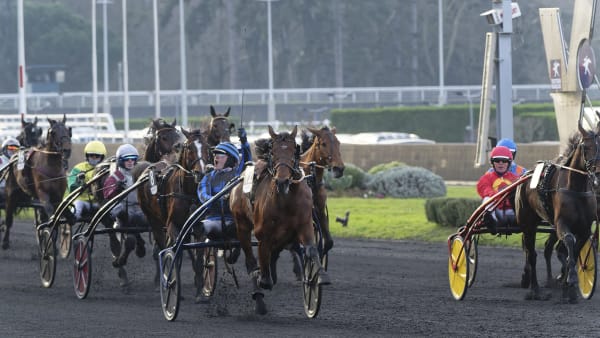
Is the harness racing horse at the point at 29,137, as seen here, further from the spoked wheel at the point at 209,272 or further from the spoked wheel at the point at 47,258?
the spoked wheel at the point at 209,272

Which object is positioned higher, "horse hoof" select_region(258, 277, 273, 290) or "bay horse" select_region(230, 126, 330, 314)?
"bay horse" select_region(230, 126, 330, 314)

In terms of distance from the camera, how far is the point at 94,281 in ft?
45.7

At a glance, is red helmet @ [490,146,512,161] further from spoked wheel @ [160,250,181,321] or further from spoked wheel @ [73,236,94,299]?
spoked wheel @ [73,236,94,299]

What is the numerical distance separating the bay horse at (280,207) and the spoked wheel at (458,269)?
6.37 ft

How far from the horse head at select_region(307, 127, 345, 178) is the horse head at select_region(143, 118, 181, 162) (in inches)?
58.3

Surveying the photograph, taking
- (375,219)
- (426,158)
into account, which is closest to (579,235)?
(375,219)

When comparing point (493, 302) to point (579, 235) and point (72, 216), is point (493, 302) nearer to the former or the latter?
point (579, 235)

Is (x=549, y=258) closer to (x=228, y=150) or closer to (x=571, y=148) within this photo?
(x=571, y=148)

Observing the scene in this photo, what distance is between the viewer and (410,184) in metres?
26.7

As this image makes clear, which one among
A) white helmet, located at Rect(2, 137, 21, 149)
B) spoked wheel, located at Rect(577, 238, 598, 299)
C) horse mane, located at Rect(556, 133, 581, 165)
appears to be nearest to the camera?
spoked wheel, located at Rect(577, 238, 598, 299)

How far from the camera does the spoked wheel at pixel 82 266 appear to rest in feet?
40.8

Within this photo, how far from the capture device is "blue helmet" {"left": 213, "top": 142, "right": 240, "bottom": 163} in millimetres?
11539

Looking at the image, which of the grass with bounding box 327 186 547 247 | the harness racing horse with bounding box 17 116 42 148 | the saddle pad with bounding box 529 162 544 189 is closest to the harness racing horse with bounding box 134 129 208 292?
the saddle pad with bounding box 529 162 544 189

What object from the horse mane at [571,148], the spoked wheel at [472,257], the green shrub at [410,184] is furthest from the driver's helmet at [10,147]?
the horse mane at [571,148]
